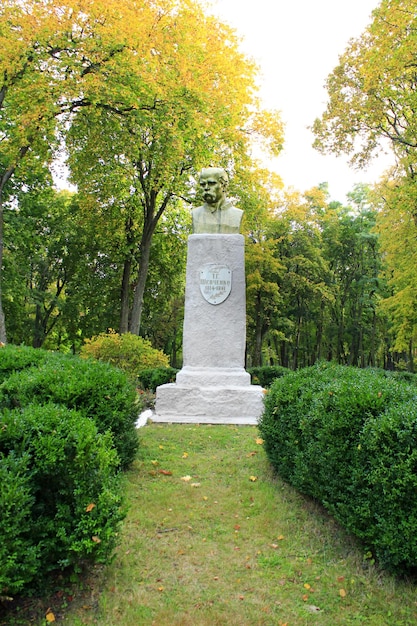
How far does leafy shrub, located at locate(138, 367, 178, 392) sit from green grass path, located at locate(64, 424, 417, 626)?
232 inches

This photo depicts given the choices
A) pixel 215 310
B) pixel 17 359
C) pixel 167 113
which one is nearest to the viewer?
pixel 17 359

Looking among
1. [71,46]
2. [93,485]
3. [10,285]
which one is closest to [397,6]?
[71,46]

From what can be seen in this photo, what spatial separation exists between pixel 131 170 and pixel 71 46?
5680 mm

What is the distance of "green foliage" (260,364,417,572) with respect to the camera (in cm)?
293

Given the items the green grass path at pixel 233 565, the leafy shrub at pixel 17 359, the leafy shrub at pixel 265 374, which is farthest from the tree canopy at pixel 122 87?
the green grass path at pixel 233 565

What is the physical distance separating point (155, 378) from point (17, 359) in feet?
17.4

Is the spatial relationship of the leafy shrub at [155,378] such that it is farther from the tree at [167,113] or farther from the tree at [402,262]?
the tree at [402,262]

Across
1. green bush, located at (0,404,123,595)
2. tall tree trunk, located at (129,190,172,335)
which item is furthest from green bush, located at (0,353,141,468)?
tall tree trunk, located at (129,190,172,335)

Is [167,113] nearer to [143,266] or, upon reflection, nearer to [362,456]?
[143,266]

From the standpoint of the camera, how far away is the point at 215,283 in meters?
8.69

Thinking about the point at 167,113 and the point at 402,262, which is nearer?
the point at 167,113

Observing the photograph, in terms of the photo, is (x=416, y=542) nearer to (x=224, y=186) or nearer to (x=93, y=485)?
(x=93, y=485)

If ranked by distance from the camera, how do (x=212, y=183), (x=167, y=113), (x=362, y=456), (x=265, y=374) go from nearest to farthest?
(x=362, y=456)
(x=212, y=183)
(x=265, y=374)
(x=167, y=113)

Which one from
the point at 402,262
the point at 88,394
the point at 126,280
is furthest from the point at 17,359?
the point at 402,262
